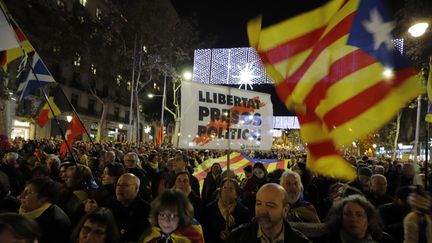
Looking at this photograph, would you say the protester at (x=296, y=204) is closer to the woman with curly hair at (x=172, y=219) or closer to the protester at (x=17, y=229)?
the woman with curly hair at (x=172, y=219)

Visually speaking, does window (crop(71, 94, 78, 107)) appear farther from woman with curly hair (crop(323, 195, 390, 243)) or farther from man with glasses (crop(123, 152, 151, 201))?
woman with curly hair (crop(323, 195, 390, 243))

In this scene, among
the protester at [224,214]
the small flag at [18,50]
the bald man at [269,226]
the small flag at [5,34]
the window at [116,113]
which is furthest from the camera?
the window at [116,113]

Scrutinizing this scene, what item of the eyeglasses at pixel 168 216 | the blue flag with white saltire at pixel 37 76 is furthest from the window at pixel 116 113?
the eyeglasses at pixel 168 216

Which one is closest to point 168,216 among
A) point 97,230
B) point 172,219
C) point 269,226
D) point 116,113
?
point 172,219

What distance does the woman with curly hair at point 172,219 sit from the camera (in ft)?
11.2

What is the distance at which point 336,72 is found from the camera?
13.3ft

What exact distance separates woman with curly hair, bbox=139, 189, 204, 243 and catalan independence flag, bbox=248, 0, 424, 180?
4.08ft

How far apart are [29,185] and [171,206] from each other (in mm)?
1579

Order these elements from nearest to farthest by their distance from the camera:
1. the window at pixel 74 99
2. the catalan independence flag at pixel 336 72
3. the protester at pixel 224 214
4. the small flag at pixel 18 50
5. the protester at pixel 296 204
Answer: the catalan independence flag at pixel 336 72 → the protester at pixel 296 204 → the protester at pixel 224 214 → the small flag at pixel 18 50 → the window at pixel 74 99

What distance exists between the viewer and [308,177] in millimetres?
7863

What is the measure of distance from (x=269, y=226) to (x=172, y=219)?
2.73ft

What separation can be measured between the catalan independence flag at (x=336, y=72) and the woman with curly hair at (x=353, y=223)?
0.30 m

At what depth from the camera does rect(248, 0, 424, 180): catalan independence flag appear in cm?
377

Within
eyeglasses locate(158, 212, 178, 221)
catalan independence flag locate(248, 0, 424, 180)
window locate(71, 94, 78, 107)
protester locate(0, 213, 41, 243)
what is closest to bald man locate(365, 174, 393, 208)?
catalan independence flag locate(248, 0, 424, 180)
